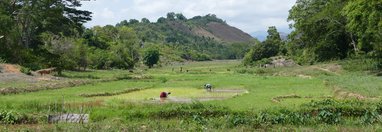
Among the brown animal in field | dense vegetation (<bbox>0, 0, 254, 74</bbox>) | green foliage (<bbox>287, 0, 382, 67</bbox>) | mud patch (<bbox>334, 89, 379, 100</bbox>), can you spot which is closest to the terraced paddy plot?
mud patch (<bbox>334, 89, 379, 100</bbox>)

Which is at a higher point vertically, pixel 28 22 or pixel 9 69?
pixel 28 22

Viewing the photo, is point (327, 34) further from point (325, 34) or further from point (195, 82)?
point (195, 82)

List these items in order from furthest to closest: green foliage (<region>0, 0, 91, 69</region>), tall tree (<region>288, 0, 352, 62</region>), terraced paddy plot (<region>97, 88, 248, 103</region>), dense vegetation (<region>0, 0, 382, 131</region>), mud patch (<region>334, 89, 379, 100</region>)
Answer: tall tree (<region>288, 0, 352, 62</region>) → green foliage (<region>0, 0, 91, 69</region>) → terraced paddy plot (<region>97, 88, 248, 103</region>) → mud patch (<region>334, 89, 379, 100</region>) → dense vegetation (<region>0, 0, 382, 131</region>)

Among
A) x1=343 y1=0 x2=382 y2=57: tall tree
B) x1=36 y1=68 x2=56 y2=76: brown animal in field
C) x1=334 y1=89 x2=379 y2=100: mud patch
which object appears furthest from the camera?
x1=343 y1=0 x2=382 y2=57: tall tree

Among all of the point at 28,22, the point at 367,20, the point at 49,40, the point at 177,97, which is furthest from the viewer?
the point at 49,40

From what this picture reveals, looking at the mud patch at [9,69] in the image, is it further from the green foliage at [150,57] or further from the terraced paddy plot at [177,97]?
the green foliage at [150,57]

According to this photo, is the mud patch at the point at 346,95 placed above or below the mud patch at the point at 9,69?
below

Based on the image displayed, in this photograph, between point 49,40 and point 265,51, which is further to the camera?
point 265,51

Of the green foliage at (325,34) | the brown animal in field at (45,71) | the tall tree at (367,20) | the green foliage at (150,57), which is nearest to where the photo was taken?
the brown animal in field at (45,71)

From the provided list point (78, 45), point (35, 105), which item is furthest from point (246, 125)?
point (78, 45)

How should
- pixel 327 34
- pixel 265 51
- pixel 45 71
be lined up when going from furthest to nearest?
pixel 265 51 → pixel 327 34 → pixel 45 71

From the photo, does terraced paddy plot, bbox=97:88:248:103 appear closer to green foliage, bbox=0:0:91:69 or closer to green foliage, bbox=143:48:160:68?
green foliage, bbox=0:0:91:69

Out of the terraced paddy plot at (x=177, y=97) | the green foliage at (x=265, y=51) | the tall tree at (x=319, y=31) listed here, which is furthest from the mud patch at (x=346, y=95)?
the green foliage at (x=265, y=51)

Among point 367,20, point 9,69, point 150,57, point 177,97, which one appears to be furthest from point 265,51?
point 177,97
